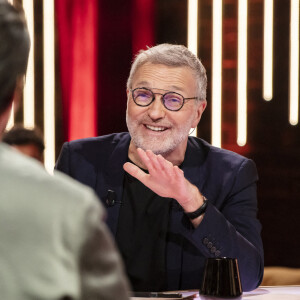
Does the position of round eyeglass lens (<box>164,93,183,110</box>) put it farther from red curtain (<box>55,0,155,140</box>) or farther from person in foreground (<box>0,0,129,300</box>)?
red curtain (<box>55,0,155,140</box>)

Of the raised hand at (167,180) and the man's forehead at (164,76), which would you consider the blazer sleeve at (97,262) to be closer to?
the raised hand at (167,180)

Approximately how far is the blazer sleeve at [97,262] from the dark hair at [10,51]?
14 cm

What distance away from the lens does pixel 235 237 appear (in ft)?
6.21

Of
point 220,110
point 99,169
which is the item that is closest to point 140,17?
point 220,110

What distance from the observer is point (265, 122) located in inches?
159

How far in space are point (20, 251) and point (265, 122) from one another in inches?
145

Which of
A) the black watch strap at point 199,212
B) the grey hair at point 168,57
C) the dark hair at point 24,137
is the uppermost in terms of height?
the grey hair at point 168,57

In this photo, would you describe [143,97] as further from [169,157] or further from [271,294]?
[271,294]

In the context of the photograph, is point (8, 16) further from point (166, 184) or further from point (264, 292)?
point (264, 292)

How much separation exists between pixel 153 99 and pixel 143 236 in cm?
52

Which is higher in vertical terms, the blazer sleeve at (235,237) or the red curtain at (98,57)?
the red curtain at (98,57)

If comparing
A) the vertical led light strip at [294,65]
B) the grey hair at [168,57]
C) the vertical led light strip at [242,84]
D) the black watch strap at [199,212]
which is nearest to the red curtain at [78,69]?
the vertical led light strip at [242,84]

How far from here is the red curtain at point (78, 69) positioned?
412 cm

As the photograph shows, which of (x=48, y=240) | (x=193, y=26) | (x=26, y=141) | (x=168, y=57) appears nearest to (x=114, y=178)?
(x=168, y=57)
